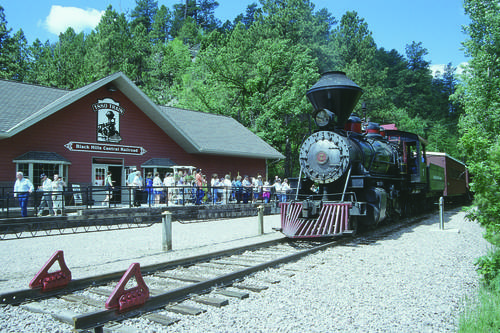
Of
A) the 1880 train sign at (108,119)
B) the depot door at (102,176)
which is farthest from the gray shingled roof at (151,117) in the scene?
the depot door at (102,176)

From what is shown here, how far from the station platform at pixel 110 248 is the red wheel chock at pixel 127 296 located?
1.92m

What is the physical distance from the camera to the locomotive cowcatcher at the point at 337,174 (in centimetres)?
1055

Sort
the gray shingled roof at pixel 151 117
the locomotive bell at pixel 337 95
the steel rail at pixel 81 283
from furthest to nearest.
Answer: the gray shingled roof at pixel 151 117 → the locomotive bell at pixel 337 95 → the steel rail at pixel 81 283

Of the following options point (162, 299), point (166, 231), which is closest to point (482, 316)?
point (162, 299)

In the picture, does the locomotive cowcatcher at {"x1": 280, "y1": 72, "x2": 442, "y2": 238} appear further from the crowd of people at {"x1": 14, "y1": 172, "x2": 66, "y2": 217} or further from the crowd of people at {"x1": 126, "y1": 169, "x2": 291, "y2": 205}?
the crowd of people at {"x1": 14, "y1": 172, "x2": 66, "y2": 217}

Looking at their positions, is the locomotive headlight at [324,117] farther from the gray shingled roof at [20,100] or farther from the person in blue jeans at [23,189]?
the gray shingled roof at [20,100]

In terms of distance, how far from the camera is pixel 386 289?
6.12 metres

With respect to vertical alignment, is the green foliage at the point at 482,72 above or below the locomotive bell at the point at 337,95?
above

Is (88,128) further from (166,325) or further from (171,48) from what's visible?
(171,48)

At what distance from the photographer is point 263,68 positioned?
3359cm

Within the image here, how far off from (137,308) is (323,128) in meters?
8.20

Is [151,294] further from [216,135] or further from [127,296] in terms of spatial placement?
[216,135]

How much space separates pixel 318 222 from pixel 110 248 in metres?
5.29

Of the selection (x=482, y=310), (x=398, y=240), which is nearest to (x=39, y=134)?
(x=398, y=240)
